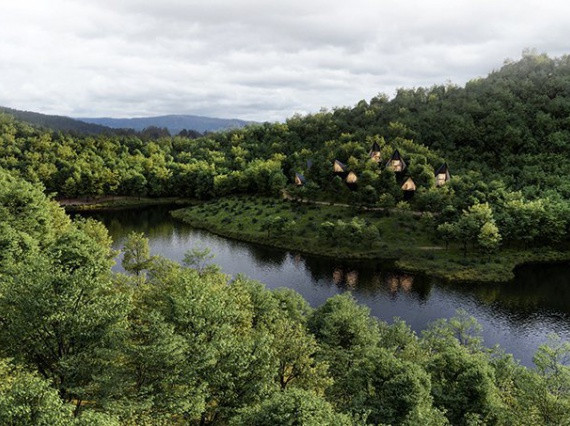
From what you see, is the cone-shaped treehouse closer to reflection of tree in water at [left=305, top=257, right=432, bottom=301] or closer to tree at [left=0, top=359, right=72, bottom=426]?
reflection of tree in water at [left=305, top=257, right=432, bottom=301]

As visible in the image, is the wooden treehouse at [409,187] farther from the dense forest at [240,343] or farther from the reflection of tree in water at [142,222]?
the reflection of tree in water at [142,222]

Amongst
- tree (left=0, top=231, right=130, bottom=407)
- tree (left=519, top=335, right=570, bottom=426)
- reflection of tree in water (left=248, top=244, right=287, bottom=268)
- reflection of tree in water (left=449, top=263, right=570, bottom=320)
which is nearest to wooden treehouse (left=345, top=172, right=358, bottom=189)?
reflection of tree in water (left=248, top=244, right=287, bottom=268)

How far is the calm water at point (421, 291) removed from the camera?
62.6 m

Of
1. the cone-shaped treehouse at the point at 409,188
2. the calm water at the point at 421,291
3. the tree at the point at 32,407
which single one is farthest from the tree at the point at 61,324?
the cone-shaped treehouse at the point at 409,188

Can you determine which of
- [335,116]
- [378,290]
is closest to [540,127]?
[335,116]

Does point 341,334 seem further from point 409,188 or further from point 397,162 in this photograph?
point 397,162

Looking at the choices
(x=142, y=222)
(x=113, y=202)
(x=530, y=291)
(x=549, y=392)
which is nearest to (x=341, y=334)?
(x=549, y=392)

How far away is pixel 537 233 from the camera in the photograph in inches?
3494

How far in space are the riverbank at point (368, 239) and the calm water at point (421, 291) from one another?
11.2 ft

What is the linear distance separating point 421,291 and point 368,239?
20.1 meters

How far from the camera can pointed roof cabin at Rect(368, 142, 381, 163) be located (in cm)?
12600

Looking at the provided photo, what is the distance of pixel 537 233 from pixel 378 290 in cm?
3954

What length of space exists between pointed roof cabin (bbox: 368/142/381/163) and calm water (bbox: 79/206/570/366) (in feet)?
151

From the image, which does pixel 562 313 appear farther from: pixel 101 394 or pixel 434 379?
pixel 101 394
